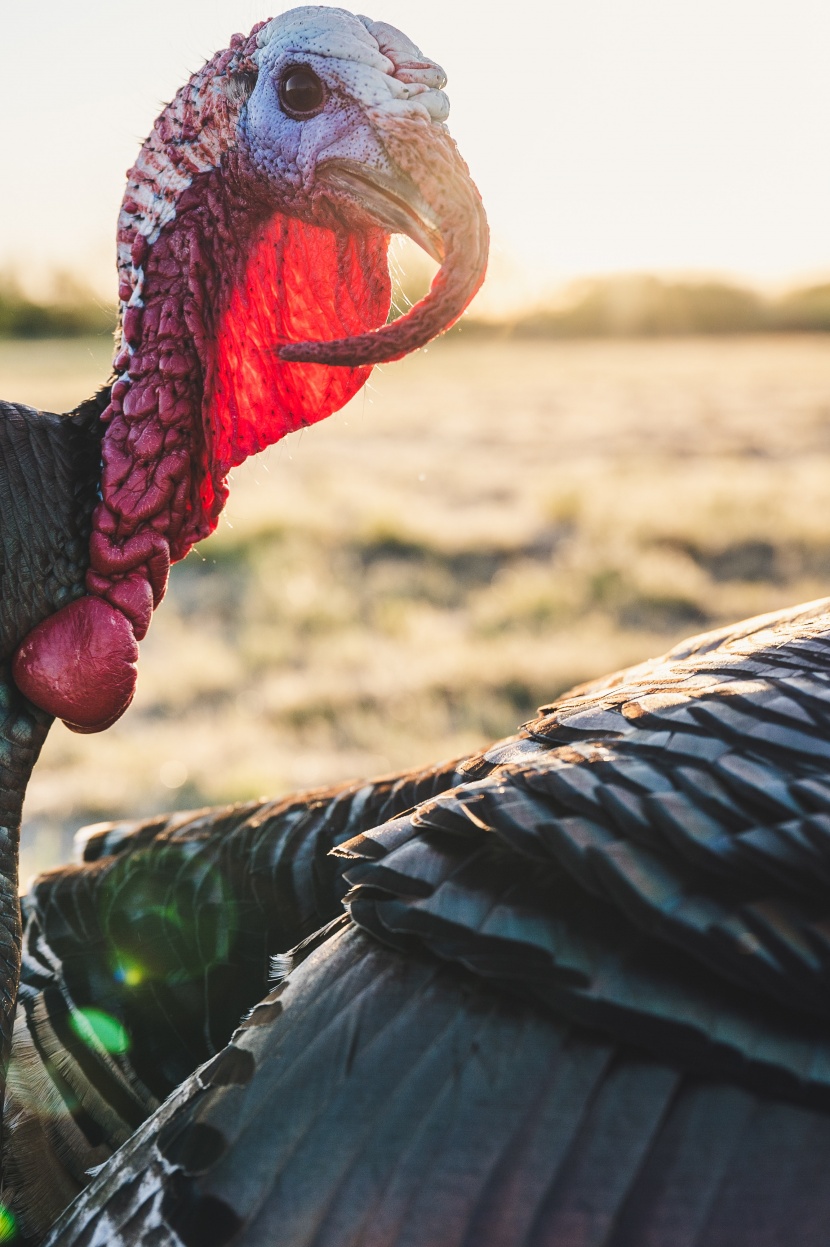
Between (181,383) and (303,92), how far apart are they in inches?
15.8

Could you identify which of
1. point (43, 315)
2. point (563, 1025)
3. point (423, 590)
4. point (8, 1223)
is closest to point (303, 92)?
point (563, 1025)

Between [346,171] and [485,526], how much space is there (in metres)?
6.42

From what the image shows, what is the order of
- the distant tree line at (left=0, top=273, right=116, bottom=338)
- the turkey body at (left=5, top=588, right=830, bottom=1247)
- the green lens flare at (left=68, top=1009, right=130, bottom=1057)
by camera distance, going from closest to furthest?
the turkey body at (left=5, top=588, right=830, bottom=1247) < the green lens flare at (left=68, top=1009, right=130, bottom=1057) < the distant tree line at (left=0, top=273, right=116, bottom=338)

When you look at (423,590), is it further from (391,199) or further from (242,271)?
(391,199)

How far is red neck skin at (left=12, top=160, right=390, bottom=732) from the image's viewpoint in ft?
5.07

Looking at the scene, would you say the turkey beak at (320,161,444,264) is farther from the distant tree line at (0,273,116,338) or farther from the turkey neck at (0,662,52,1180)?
the distant tree line at (0,273,116,338)

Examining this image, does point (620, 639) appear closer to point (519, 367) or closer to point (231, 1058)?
point (231, 1058)

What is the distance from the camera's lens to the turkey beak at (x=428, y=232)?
1389 mm

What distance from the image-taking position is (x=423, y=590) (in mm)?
6719

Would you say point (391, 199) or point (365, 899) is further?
point (391, 199)

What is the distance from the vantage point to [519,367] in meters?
24.2

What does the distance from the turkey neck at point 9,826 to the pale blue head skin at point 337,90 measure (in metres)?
0.76

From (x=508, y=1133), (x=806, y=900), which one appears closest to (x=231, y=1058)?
(x=508, y=1133)

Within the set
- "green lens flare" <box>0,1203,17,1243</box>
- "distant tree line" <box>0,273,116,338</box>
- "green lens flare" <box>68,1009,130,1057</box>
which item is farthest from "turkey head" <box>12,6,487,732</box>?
"distant tree line" <box>0,273,116,338</box>
